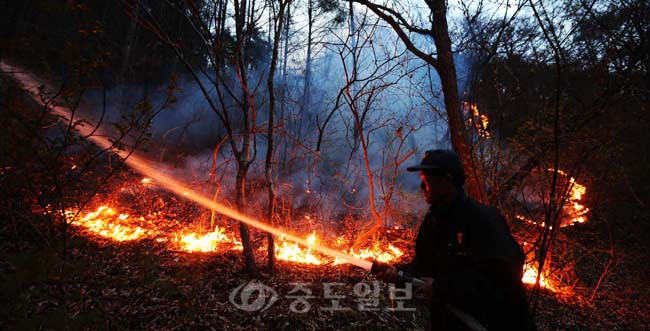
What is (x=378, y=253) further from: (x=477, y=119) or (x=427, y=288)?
(x=427, y=288)

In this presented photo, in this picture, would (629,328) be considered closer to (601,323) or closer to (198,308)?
(601,323)

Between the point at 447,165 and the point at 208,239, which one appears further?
the point at 208,239

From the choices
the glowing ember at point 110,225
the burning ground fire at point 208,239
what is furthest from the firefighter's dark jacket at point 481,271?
the glowing ember at point 110,225

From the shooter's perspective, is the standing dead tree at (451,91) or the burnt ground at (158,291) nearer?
the burnt ground at (158,291)

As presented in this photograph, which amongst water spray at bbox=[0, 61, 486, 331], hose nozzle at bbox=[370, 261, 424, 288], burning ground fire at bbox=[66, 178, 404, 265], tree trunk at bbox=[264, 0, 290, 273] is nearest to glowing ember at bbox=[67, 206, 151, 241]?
burning ground fire at bbox=[66, 178, 404, 265]

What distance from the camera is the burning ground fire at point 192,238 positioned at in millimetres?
6188

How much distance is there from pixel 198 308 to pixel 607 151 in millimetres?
6576

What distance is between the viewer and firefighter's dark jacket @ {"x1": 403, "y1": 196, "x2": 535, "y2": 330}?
1.87 meters

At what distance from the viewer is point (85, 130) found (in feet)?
42.1

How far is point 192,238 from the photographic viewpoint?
652 centimetres

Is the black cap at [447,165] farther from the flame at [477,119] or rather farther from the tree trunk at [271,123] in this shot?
the flame at [477,119]

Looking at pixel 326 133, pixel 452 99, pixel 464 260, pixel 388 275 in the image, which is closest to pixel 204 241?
pixel 388 275

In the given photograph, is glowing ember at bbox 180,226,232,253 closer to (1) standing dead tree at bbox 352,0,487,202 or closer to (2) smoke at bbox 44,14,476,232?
(2) smoke at bbox 44,14,476,232

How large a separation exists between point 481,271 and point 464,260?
5.1 inches
